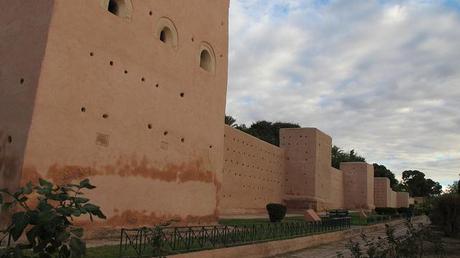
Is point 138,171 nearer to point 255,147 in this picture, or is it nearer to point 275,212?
point 275,212

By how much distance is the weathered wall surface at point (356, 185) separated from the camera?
134 ft

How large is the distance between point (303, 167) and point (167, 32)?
17.5m

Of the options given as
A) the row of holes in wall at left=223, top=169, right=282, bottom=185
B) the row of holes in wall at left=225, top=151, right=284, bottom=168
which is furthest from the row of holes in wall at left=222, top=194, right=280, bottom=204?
the row of holes in wall at left=225, top=151, right=284, bottom=168

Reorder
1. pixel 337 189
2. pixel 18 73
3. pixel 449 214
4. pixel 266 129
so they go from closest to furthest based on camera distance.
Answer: pixel 18 73, pixel 449 214, pixel 337 189, pixel 266 129

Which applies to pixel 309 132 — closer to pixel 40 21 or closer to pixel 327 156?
pixel 327 156

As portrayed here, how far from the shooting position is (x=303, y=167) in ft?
91.7

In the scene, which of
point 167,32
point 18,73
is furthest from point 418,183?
point 18,73

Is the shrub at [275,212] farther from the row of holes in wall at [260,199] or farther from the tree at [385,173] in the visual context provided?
the tree at [385,173]

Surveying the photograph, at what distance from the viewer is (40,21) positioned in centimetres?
894

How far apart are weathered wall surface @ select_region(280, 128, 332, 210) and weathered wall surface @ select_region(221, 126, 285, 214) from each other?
1504mm

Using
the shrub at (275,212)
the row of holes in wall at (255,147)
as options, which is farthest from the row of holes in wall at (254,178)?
the shrub at (275,212)

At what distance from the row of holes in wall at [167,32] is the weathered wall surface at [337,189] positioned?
76.3ft

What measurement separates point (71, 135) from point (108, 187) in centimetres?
151

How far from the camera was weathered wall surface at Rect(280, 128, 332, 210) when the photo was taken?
1090 inches
